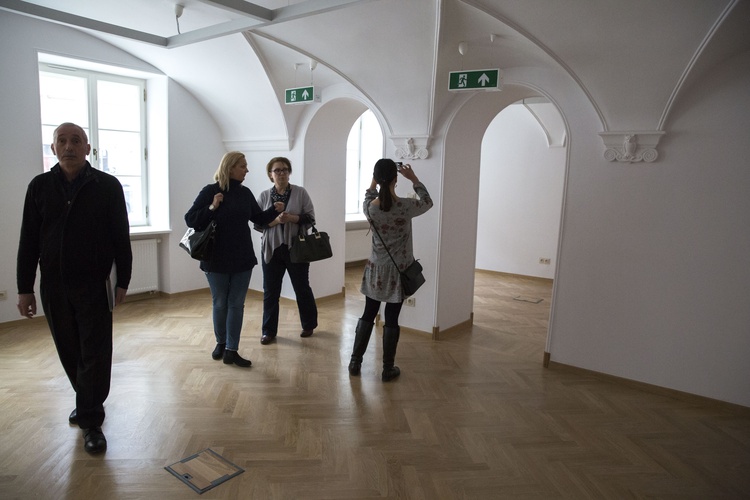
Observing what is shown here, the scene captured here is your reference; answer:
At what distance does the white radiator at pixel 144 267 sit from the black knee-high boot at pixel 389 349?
411cm

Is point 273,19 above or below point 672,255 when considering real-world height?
above

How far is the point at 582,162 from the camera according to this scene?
4.78 meters

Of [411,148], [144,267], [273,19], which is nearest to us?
[273,19]

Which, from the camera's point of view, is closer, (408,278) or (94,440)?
(94,440)

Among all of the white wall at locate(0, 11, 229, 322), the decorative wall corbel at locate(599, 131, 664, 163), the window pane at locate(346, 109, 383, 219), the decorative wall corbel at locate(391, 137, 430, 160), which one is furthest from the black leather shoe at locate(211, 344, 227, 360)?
the window pane at locate(346, 109, 383, 219)

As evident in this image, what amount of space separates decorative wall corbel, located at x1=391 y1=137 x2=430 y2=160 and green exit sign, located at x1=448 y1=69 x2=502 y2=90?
927 mm

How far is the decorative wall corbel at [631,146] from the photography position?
14.4 ft

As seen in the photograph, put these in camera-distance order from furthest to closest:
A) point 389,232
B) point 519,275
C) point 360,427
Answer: point 519,275
point 389,232
point 360,427

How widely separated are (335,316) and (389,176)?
3.03 metres

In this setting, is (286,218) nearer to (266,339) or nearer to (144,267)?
(266,339)

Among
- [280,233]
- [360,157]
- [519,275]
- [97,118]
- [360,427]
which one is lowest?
[360,427]

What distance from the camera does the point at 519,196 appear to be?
9812 millimetres

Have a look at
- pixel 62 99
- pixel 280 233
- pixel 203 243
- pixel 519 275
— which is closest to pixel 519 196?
pixel 519 275

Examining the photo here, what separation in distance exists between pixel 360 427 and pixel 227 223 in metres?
2.00
